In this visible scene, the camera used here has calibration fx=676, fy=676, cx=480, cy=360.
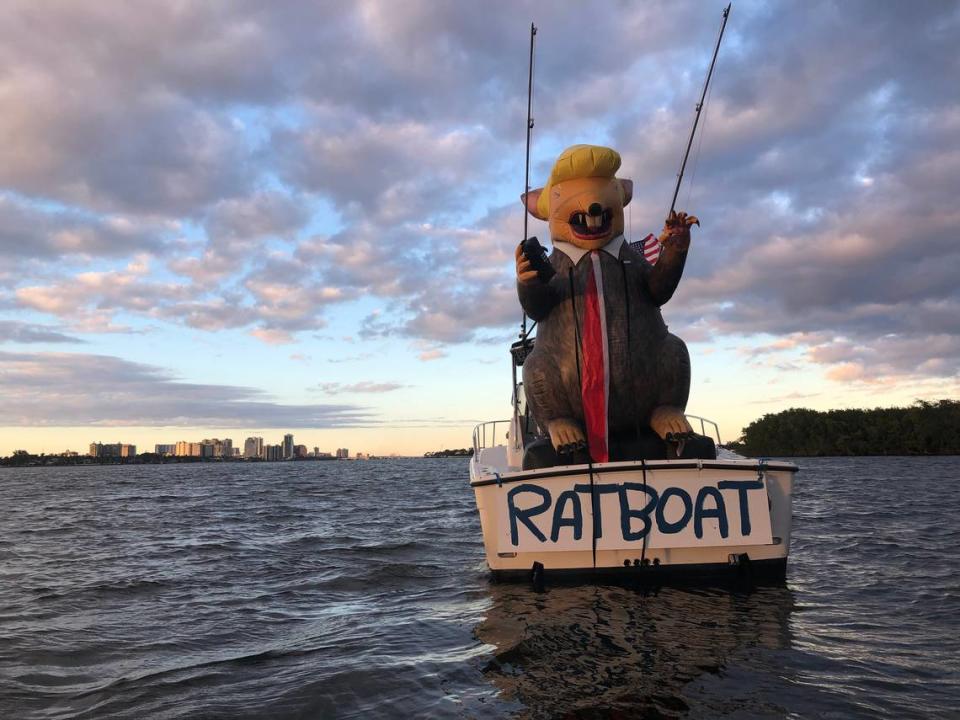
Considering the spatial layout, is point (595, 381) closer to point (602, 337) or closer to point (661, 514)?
point (602, 337)

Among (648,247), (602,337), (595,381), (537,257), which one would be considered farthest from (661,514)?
(648,247)

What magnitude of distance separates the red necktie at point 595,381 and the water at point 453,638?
1414 mm

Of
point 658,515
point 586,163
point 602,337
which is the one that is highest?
point 586,163

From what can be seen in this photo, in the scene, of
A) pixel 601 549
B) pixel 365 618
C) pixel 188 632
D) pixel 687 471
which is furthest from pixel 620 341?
pixel 188 632

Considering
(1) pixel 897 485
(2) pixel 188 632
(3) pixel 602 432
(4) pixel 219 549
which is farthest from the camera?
(1) pixel 897 485

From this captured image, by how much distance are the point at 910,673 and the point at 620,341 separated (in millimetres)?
3732

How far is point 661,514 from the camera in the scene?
6.00 metres

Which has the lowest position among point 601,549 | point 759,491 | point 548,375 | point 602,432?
point 601,549

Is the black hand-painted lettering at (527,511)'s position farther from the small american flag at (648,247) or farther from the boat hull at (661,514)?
the small american flag at (648,247)

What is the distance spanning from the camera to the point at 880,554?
831 cm

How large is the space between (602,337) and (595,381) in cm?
45

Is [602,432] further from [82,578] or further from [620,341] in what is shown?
[82,578]

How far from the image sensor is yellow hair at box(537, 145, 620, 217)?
289 inches

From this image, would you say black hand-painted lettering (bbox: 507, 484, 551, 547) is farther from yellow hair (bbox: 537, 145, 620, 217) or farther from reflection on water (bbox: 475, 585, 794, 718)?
yellow hair (bbox: 537, 145, 620, 217)
